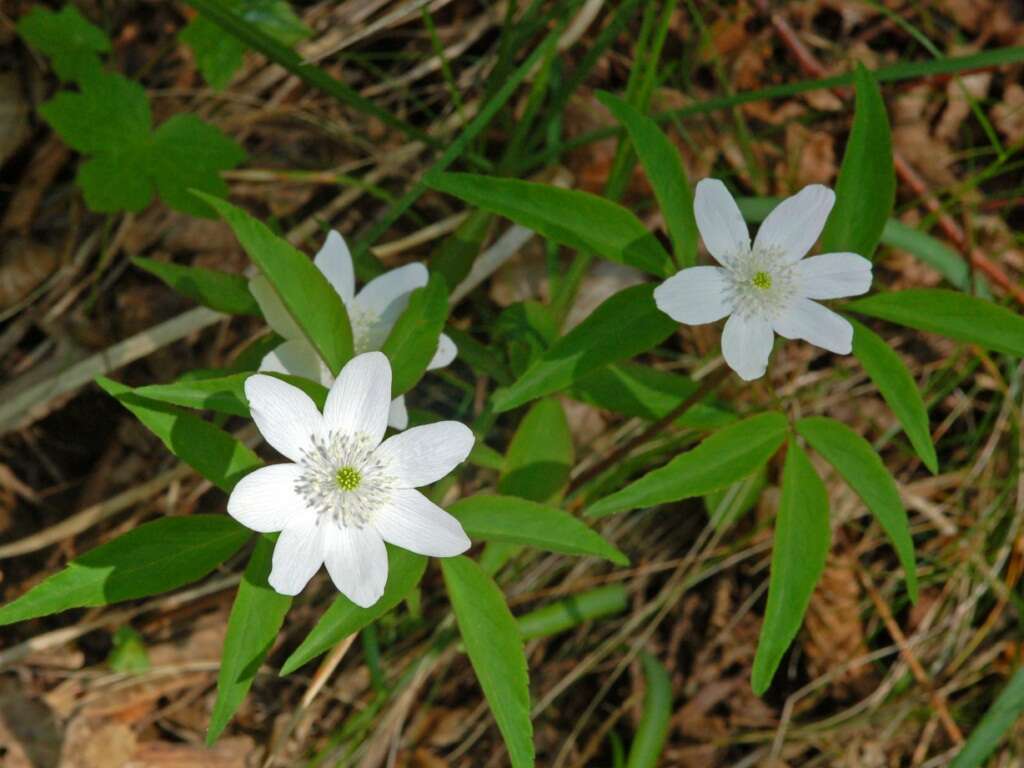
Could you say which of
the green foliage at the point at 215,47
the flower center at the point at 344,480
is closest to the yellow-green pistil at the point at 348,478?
the flower center at the point at 344,480

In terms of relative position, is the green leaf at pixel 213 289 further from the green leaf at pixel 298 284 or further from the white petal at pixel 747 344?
the white petal at pixel 747 344

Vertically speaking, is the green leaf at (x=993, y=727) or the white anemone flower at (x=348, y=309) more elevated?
the white anemone flower at (x=348, y=309)

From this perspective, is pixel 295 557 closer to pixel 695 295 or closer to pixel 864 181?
pixel 695 295

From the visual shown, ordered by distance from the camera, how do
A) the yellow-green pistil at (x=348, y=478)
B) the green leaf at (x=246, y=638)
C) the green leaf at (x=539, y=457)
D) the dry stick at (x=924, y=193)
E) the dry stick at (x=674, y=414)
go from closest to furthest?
the green leaf at (x=246, y=638) → the yellow-green pistil at (x=348, y=478) → the dry stick at (x=674, y=414) → the green leaf at (x=539, y=457) → the dry stick at (x=924, y=193)

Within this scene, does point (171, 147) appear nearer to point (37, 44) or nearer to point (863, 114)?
point (37, 44)

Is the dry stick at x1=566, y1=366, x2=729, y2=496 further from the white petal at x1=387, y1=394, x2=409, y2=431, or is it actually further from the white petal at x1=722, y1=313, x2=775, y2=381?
the white petal at x1=387, y1=394, x2=409, y2=431

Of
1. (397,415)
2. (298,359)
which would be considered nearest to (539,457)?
(397,415)
